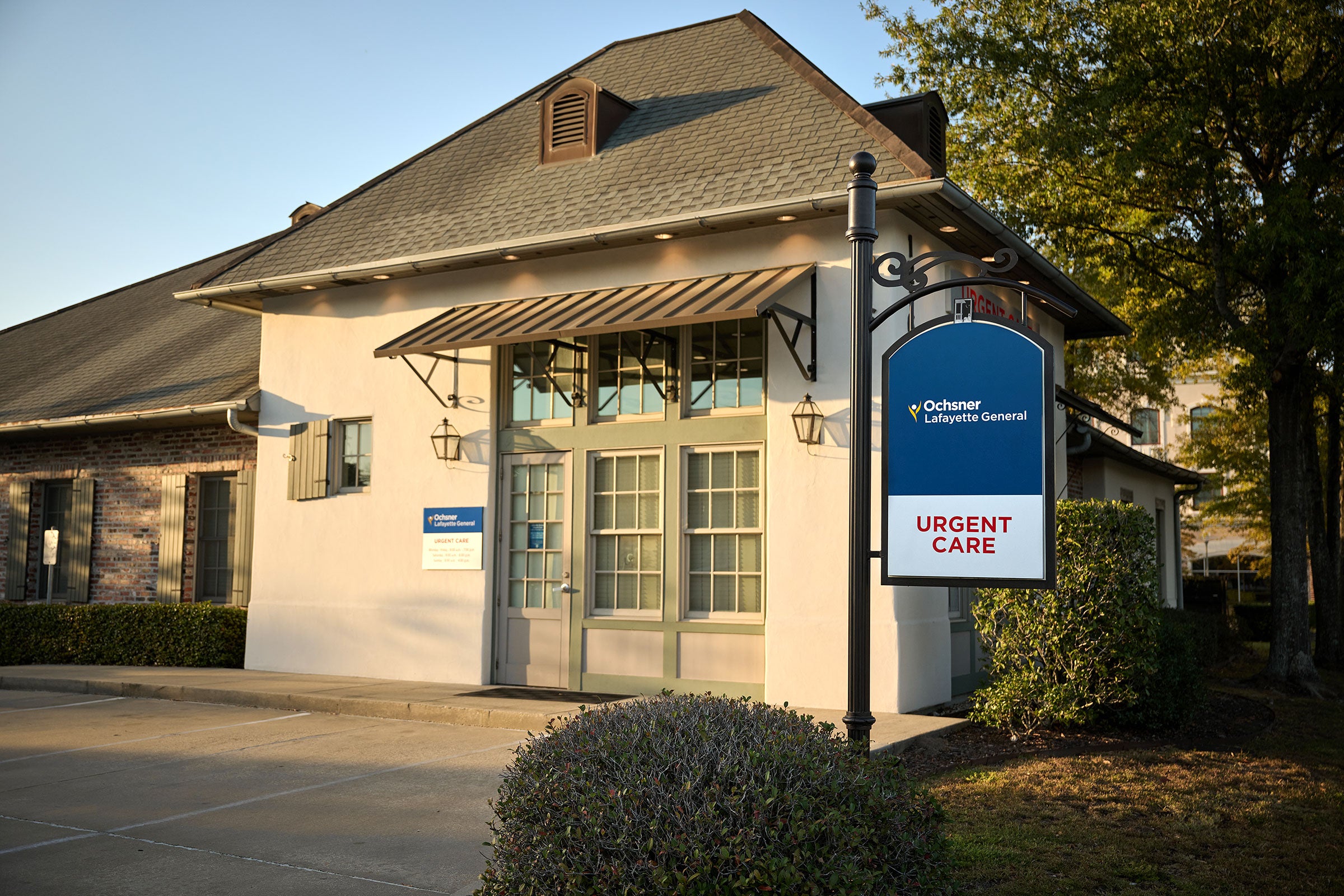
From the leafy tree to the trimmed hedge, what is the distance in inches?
463

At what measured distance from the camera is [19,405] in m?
16.2

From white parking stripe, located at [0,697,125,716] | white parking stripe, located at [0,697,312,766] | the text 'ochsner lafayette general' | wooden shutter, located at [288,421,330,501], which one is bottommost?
white parking stripe, located at [0,697,125,716]

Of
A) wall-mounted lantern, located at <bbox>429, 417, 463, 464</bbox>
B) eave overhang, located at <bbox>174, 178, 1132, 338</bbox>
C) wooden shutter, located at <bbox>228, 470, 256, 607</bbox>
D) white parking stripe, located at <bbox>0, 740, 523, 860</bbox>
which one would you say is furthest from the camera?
wooden shutter, located at <bbox>228, 470, 256, 607</bbox>

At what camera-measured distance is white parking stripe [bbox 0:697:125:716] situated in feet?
35.0

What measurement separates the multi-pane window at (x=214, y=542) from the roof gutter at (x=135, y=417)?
1.07m

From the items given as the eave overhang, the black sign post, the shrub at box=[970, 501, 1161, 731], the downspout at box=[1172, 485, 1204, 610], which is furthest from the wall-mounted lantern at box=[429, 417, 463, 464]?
the downspout at box=[1172, 485, 1204, 610]

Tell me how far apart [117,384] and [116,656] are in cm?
403

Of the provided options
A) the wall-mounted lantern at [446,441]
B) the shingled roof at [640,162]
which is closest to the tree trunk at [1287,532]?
the shingled roof at [640,162]

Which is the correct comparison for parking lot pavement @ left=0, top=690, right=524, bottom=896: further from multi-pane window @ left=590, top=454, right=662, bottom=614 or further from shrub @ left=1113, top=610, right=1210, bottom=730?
shrub @ left=1113, top=610, right=1210, bottom=730

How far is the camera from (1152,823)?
6.15 meters

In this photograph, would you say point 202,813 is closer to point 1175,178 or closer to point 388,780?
point 388,780

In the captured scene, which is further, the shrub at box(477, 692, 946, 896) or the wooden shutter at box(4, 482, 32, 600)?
the wooden shutter at box(4, 482, 32, 600)

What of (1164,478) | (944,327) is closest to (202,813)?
(944,327)

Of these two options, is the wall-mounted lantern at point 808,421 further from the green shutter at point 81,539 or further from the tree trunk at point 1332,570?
the green shutter at point 81,539
